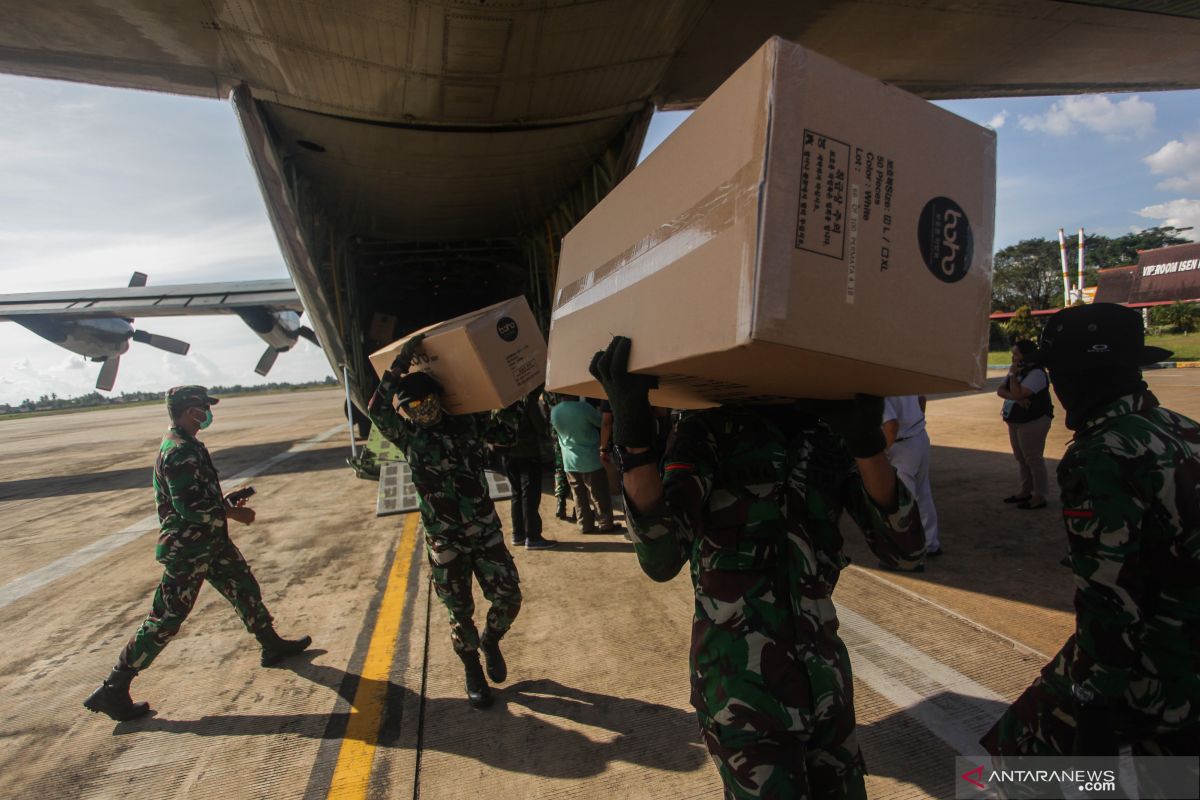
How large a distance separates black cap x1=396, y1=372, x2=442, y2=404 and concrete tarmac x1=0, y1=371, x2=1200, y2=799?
172 cm

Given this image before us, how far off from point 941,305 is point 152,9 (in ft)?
16.2

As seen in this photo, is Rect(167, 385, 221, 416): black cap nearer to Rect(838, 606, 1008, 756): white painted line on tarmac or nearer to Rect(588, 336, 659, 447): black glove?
Rect(588, 336, 659, 447): black glove

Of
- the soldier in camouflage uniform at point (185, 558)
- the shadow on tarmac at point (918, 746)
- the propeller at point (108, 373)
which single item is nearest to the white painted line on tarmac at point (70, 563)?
the soldier in camouflage uniform at point (185, 558)

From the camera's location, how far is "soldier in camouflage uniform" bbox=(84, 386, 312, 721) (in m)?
3.37

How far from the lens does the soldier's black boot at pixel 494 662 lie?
333 cm

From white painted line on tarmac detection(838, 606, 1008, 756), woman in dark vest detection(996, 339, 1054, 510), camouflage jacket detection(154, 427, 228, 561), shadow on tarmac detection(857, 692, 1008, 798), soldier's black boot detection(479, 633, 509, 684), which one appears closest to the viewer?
shadow on tarmac detection(857, 692, 1008, 798)

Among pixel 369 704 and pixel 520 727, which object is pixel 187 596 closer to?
pixel 369 704

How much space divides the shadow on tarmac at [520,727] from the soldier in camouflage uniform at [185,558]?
1.07ft

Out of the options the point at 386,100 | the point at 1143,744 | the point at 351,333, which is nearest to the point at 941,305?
the point at 1143,744

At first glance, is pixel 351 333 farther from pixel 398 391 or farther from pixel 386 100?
pixel 398 391

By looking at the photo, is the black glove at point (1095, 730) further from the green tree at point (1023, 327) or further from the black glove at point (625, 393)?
the green tree at point (1023, 327)

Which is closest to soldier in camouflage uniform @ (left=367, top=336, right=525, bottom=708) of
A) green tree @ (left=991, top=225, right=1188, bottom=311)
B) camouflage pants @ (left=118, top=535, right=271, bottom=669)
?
camouflage pants @ (left=118, top=535, right=271, bottom=669)

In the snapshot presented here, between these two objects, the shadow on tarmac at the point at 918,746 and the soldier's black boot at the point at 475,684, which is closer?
the shadow on tarmac at the point at 918,746

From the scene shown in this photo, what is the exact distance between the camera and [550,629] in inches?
156
